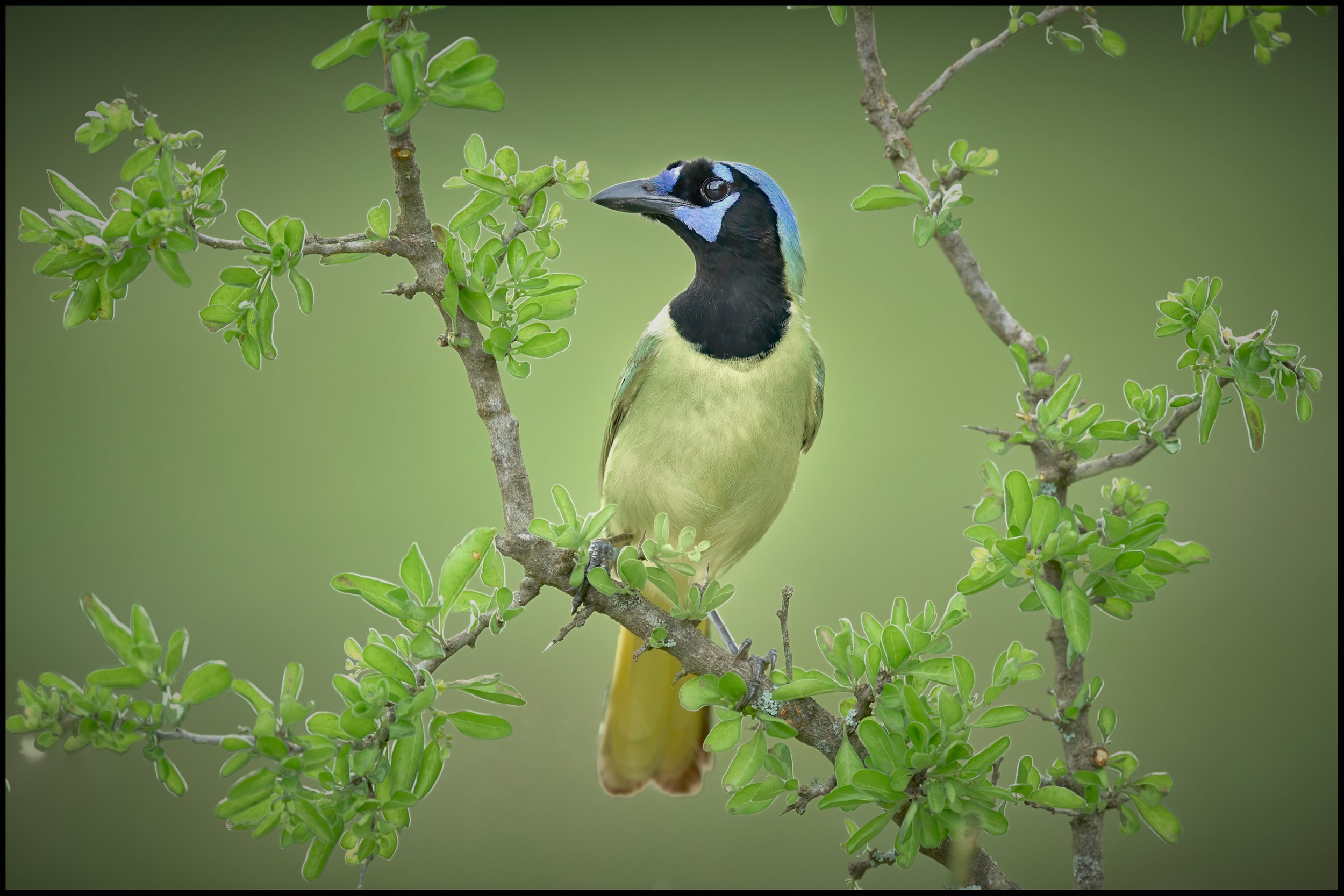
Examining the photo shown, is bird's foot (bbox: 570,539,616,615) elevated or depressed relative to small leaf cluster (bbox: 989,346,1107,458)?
depressed

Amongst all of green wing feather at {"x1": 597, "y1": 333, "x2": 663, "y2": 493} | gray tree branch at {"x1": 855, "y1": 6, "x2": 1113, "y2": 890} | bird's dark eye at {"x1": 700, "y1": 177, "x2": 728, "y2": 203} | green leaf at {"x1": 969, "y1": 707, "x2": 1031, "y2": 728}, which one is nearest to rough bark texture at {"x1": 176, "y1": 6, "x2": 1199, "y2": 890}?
gray tree branch at {"x1": 855, "y1": 6, "x2": 1113, "y2": 890}

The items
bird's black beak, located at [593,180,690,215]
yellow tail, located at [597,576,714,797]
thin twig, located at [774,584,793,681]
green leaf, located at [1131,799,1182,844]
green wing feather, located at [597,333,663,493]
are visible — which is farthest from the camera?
yellow tail, located at [597,576,714,797]

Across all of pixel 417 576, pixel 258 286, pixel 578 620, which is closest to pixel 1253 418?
pixel 578 620

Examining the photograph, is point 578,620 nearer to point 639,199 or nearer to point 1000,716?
point 1000,716

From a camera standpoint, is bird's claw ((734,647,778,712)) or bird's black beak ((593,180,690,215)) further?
bird's black beak ((593,180,690,215))

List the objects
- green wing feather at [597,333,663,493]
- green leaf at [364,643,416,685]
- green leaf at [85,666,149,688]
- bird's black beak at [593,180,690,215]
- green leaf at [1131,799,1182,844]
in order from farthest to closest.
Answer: green wing feather at [597,333,663,493]
bird's black beak at [593,180,690,215]
green leaf at [1131,799,1182,844]
green leaf at [364,643,416,685]
green leaf at [85,666,149,688]

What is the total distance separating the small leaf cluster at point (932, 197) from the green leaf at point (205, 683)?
0.71 metres

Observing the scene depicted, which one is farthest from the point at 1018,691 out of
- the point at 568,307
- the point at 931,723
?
the point at 568,307

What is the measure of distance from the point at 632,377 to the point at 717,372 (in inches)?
5.6

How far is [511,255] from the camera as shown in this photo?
0.98m

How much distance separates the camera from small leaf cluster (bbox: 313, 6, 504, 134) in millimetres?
753

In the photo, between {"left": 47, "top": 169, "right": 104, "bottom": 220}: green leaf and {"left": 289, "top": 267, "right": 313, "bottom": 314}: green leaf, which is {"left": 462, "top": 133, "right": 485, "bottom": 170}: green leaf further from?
{"left": 47, "top": 169, "right": 104, "bottom": 220}: green leaf

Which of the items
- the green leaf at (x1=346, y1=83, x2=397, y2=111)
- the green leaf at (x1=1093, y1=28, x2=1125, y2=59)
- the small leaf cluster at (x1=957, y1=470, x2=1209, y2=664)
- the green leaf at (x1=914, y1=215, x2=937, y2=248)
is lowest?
the small leaf cluster at (x1=957, y1=470, x2=1209, y2=664)

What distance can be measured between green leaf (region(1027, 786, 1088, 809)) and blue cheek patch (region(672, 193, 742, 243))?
77 centimetres
